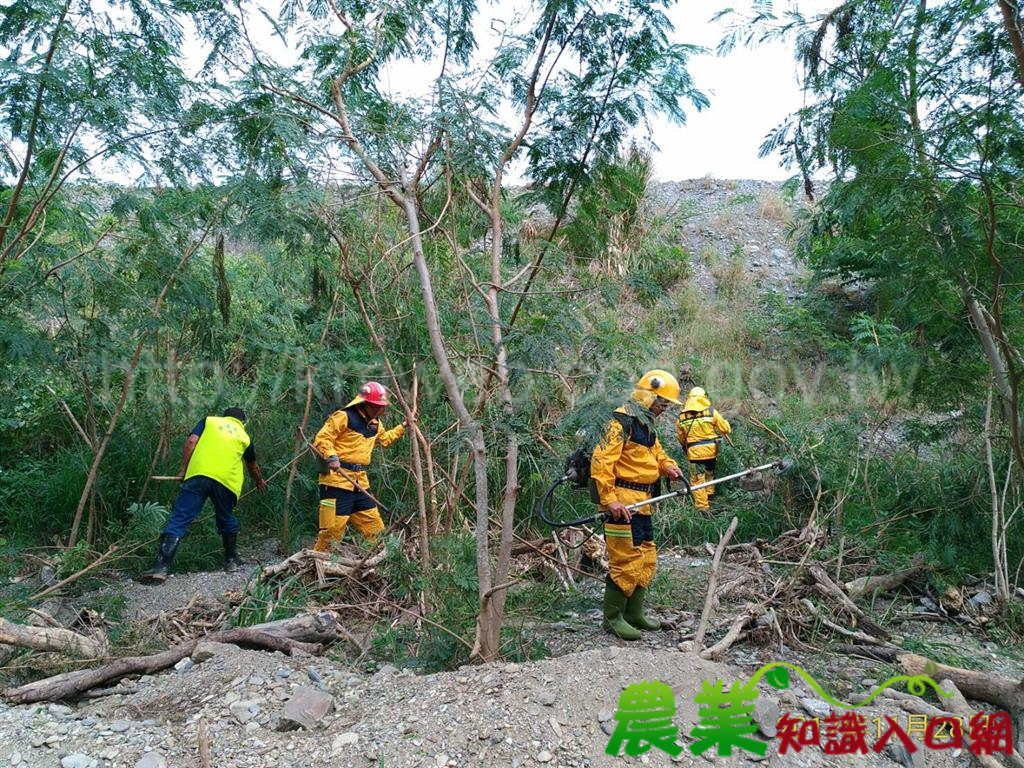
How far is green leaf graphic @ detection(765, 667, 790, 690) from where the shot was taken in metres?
3.21

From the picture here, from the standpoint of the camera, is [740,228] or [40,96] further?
[740,228]

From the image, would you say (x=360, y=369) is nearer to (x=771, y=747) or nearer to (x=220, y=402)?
(x=220, y=402)

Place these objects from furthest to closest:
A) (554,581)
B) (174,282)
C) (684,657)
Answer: (174,282) < (554,581) < (684,657)

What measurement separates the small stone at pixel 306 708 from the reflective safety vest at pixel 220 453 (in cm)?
313

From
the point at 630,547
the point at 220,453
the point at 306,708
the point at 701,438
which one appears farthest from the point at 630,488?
the point at 220,453

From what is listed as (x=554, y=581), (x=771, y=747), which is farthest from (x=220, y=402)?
(x=771, y=747)

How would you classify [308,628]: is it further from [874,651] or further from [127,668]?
[874,651]

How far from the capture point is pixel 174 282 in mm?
5926

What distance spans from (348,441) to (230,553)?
1.45 m

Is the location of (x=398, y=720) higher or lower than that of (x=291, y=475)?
lower

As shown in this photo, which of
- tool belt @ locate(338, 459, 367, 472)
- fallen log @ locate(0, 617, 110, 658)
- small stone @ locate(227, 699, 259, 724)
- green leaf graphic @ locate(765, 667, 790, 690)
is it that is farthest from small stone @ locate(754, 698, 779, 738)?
tool belt @ locate(338, 459, 367, 472)

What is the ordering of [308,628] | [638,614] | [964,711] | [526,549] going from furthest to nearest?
[526,549], [638,614], [308,628], [964,711]

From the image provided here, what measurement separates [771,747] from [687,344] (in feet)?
29.8

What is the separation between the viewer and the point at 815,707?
297 cm
